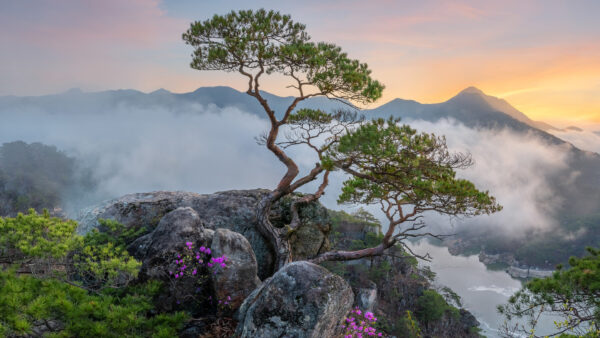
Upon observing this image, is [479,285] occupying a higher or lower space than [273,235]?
lower

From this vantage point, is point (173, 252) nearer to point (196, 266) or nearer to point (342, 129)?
point (196, 266)

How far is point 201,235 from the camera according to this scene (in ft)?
21.8

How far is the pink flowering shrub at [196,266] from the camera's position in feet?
19.9

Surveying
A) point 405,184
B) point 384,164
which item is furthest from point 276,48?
point 405,184

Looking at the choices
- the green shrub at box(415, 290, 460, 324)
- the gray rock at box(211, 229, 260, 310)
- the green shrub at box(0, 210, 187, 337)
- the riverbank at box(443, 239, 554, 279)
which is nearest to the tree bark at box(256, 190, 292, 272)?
the gray rock at box(211, 229, 260, 310)

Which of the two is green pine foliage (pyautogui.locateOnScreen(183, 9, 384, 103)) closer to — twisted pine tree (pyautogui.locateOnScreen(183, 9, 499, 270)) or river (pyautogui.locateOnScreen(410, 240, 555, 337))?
twisted pine tree (pyautogui.locateOnScreen(183, 9, 499, 270))

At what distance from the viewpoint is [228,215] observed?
31.5ft

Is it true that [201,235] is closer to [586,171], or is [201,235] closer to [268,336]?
[268,336]

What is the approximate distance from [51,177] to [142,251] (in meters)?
→ 141

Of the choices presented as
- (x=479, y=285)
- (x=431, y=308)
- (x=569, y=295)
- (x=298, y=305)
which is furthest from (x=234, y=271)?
(x=479, y=285)

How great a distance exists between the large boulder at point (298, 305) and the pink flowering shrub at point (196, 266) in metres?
1.76

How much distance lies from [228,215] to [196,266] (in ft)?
10.9

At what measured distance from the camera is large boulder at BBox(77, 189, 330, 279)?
9117 mm

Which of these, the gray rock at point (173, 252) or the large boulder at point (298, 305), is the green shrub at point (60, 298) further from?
the large boulder at point (298, 305)
